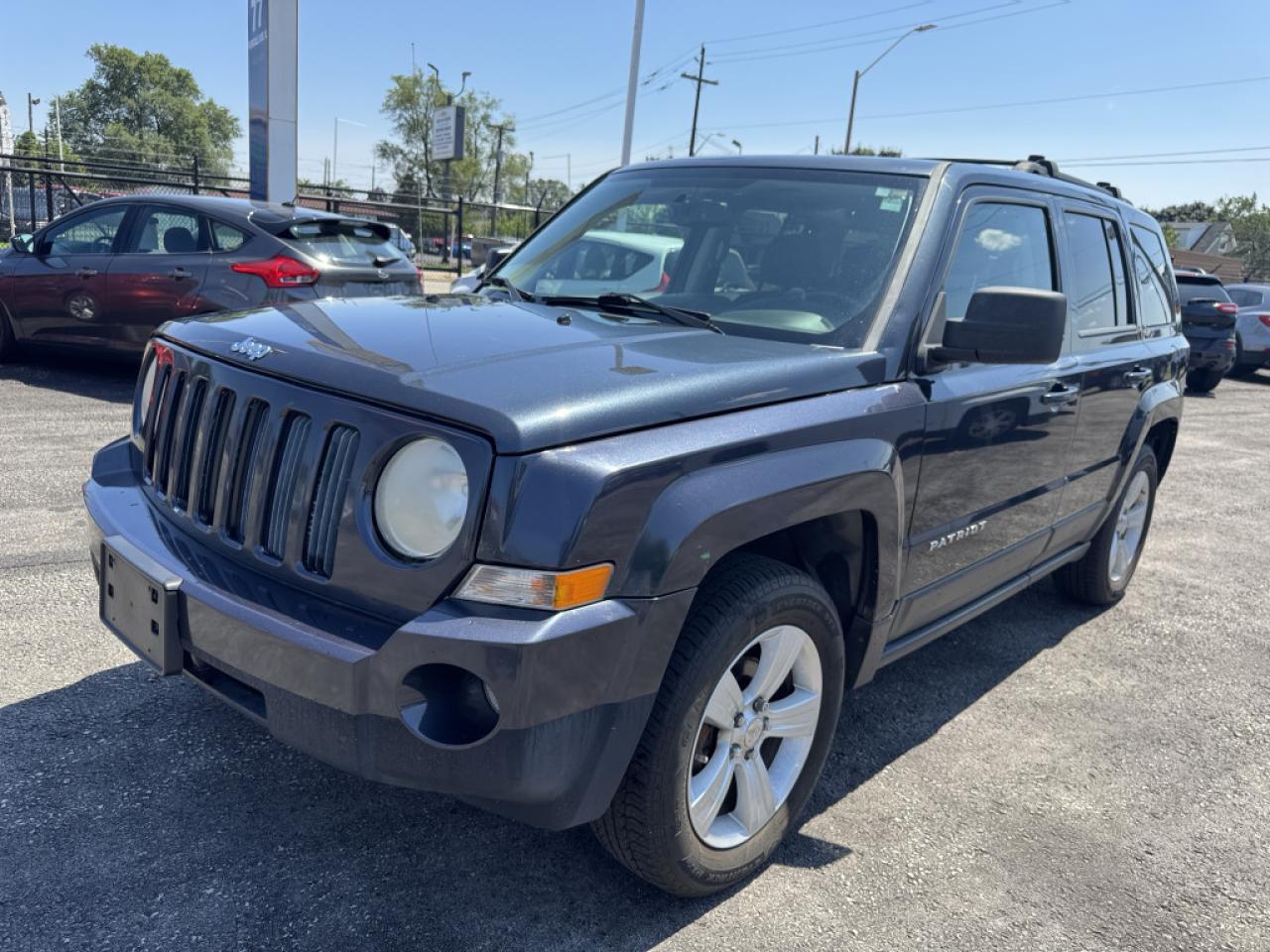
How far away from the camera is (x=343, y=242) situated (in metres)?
8.29

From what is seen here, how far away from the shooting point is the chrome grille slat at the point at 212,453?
242 centimetres

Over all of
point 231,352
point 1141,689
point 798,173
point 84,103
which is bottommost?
point 1141,689

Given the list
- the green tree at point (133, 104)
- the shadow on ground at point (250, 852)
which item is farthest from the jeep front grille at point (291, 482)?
the green tree at point (133, 104)

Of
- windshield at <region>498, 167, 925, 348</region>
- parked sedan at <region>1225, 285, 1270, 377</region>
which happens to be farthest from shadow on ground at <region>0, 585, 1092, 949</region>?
parked sedan at <region>1225, 285, 1270, 377</region>

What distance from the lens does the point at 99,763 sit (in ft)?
9.38

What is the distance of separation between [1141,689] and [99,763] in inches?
149

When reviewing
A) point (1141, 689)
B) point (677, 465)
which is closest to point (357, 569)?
point (677, 465)

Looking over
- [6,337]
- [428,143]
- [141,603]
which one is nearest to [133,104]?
[428,143]

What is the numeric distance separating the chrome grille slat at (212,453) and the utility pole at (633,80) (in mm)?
18496

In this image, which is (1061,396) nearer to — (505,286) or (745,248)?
(745,248)

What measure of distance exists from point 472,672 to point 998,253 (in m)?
2.42

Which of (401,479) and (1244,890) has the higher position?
(401,479)

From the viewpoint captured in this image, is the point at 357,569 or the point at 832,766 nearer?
the point at 357,569

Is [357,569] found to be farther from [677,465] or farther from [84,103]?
[84,103]
